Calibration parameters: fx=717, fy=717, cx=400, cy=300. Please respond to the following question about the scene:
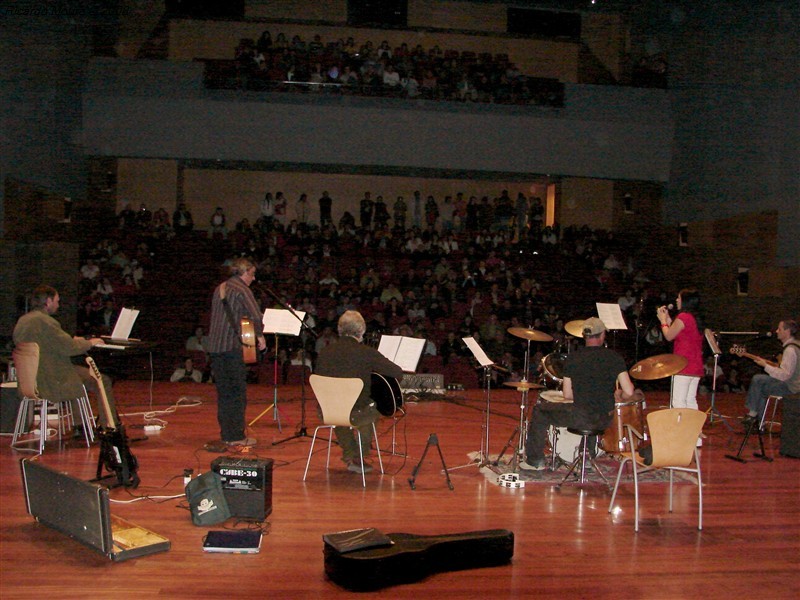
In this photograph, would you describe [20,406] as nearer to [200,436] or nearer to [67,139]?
[200,436]

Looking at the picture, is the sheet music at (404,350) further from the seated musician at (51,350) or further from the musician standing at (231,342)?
the seated musician at (51,350)

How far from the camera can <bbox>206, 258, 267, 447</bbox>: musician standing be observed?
583cm

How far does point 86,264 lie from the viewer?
42.5ft

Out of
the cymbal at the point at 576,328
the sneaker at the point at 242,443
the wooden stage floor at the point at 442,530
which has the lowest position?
the wooden stage floor at the point at 442,530

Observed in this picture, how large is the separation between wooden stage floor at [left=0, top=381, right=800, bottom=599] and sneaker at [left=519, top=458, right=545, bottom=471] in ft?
0.74

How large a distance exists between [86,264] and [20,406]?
757 centimetres

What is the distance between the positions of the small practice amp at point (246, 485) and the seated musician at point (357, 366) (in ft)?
3.30

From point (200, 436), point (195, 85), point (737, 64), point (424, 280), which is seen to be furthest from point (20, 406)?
point (737, 64)

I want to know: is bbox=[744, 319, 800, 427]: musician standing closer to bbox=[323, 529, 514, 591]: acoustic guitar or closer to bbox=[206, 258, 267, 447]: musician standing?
bbox=[323, 529, 514, 591]: acoustic guitar

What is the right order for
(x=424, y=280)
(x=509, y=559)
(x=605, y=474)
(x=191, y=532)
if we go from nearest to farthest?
(x=509, y=559)
(x=191, y=532)
(x=605, y=474)
(x=424, y=280)

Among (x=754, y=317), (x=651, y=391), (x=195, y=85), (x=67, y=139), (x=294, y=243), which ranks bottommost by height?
(x=651, y=391)

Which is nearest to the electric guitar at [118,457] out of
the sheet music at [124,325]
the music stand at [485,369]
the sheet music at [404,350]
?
the sheet music at [124,325]

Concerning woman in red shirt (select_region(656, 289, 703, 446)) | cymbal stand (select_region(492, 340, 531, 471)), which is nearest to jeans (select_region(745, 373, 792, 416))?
woman in red shirt (select_region(656, 289, 703, 446))

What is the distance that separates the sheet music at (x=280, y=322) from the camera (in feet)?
21.1
